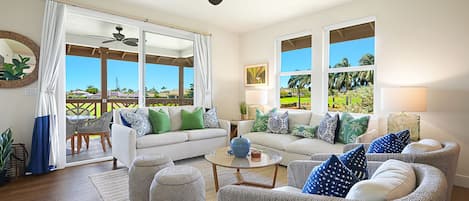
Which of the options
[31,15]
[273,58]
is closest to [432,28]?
[273,58]

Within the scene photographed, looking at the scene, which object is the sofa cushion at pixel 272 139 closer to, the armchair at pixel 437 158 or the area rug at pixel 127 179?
the area rug at pixel 127 179

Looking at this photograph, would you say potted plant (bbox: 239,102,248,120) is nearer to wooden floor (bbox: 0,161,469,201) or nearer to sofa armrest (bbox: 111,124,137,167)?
wooden floor (bbox: 0,161,469,201)

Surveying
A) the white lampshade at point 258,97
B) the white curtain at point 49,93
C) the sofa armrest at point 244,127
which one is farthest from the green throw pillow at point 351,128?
the white curtain at point 49,93

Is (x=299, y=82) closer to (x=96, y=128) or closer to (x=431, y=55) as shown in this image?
(x=431, y=55)

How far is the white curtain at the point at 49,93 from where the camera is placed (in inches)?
133

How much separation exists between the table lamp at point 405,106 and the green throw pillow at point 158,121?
10.5 ft

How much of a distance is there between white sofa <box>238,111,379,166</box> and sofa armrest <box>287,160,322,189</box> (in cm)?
144

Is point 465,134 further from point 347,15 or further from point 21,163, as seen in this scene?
point 21,163

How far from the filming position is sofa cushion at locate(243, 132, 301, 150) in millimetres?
3727

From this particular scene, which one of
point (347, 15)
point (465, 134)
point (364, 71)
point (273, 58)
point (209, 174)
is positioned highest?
point (347, 15)

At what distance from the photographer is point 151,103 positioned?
193 inches

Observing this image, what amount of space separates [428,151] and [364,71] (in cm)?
251

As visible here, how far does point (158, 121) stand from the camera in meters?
4.01

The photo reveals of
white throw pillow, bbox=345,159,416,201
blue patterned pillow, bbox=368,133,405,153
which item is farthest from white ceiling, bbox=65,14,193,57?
white throw pillow, bbox=345,159,416,201
